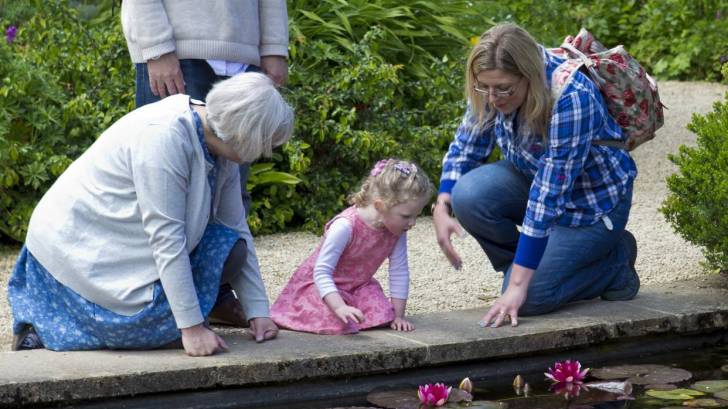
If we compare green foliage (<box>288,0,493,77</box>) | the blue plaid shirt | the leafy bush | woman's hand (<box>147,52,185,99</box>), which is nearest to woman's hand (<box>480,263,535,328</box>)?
the blue plaid shirt

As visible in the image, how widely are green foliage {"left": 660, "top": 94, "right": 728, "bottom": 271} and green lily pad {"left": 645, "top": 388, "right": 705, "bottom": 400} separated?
3.15ft

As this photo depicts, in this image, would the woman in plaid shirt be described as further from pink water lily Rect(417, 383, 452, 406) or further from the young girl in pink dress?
pink water lily Rect(417, 383, 452, 406)

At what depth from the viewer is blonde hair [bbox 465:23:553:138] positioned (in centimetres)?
367

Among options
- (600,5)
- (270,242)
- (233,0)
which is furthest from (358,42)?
(600,5)

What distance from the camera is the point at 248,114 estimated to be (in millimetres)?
3291

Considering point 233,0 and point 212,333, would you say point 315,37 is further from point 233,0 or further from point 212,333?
point 212,333

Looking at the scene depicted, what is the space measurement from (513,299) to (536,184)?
0.38 metres

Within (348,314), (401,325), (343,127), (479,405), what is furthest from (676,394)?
(343,127)

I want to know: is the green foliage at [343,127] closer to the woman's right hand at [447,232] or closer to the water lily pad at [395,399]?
the woman's right hand at [447,232]

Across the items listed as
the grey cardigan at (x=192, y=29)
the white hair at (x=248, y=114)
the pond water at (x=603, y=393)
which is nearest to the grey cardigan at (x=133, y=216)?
the white hair at (x=248, y=114)

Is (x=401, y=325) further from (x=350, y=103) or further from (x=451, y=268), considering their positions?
(x=350, y=103)

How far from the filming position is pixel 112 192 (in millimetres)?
3428

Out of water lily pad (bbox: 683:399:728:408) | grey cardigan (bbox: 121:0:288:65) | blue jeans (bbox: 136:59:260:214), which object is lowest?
water lily pad (bbox: 683:399:728:408)

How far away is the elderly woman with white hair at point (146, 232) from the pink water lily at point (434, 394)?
0.60 m
